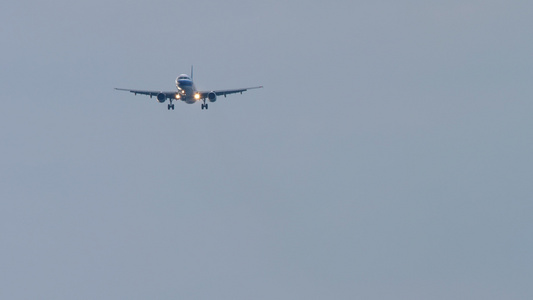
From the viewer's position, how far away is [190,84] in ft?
566

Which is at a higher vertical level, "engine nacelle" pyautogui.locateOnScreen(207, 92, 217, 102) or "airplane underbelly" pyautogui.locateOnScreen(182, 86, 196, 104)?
"engine nacelle" pyautogui.locateOnScreen(207, 92, 217, 102)

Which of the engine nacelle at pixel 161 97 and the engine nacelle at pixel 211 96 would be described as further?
the engine nacelle at pixel 211 96

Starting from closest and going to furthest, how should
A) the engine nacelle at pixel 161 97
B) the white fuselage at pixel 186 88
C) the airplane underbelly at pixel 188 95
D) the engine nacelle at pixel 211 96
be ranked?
the white fuselage at pixel 186 88 < the airplane underbelly at pixel 188 95 < the engine nacelle at pixel 161 97 < the engine nacelle at pixel 211 96

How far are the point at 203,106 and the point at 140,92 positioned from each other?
1126 centimetres

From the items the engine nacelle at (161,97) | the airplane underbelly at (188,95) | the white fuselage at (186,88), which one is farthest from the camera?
the engine nacelle at (161,97)

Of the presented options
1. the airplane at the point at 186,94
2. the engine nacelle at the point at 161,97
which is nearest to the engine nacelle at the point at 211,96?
the airplane at the point at 186,94

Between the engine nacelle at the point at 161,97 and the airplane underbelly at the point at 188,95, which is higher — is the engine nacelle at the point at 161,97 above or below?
above

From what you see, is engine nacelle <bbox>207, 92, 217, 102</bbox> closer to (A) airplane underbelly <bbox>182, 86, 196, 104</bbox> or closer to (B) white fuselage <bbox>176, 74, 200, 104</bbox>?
(B) white fuselage <bbox>176, 74, 200, 104</bbox>

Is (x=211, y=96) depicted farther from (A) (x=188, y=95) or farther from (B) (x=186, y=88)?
(B) (x=186, y=88)

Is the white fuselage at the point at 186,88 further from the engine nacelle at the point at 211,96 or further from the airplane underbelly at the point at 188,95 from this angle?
the engine nacelle at the point at 211,96

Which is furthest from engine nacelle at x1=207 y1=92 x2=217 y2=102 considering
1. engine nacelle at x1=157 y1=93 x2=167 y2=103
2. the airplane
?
engine nacelle at x1=157 y1=93 x2=167 y2=103

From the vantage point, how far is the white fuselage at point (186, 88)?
563 ft

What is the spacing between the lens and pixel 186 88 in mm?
171625

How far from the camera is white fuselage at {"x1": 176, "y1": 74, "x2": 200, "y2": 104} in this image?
563ft
